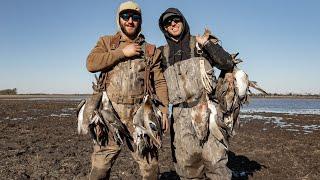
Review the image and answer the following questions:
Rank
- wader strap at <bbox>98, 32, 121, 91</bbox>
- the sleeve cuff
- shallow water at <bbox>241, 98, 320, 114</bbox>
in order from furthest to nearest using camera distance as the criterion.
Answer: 1. shallow water at <bbox>241, 98, 320, 114</bbox>
2. wader strap at <bbox>98, 32, 121, 91</bbox>
3. the sleeve cuff

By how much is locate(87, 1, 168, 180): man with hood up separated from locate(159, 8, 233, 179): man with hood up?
22 cm

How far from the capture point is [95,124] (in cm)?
538

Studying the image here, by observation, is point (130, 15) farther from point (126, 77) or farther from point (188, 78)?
point (188, 78)

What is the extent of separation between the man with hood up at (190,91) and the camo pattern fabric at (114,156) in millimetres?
435

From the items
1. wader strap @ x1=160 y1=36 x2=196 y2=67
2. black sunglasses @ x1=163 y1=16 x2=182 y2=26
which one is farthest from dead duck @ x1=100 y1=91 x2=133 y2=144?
black sunglasses @ x1=163 y1=16 x2=182 y2=26

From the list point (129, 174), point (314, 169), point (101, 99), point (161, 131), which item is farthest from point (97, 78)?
point (314, 169)

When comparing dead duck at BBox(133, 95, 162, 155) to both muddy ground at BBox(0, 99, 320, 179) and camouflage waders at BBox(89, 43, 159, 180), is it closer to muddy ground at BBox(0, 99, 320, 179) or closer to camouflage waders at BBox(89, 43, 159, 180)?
camouflage waders at BBox(89, 43, 159, 180)

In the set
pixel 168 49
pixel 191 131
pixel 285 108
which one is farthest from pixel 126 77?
pixel 285 108

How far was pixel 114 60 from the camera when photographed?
516 cm

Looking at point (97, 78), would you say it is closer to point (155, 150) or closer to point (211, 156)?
point (155, 150)

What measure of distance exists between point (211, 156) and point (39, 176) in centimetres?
436

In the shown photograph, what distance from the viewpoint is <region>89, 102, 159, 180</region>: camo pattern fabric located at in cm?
531

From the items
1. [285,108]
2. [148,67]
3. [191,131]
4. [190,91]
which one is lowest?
[285,108]

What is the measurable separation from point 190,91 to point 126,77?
891 mm
